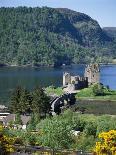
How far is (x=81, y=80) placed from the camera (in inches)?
3733

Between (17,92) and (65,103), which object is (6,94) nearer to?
(65,103)

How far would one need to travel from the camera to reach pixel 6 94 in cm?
9325

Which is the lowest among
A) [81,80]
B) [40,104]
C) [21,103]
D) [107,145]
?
[81,80]

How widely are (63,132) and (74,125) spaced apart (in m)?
9.66

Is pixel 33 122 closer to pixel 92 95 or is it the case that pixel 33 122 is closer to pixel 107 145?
pixel 107 145

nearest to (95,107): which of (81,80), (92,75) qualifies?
(81,80)

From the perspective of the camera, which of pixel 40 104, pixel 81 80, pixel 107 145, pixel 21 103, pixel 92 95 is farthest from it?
pixel 81 80

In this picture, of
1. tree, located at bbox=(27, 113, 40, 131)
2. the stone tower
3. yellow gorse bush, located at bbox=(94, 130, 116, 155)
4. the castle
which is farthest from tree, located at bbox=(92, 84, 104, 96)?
yellow gorse bush, located at bbox=(94, 130, 116, 155)

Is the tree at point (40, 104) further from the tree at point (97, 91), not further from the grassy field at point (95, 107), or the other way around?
the tree at point (97, 91)

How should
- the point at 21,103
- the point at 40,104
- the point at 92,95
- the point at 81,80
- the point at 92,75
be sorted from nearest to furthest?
the point at 21,103
the point at 40,104
the point at 92,95
the point at 81,80
the point at 92,75

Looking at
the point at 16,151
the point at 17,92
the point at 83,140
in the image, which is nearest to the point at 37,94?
the point at 17,92

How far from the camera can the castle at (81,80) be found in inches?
3656

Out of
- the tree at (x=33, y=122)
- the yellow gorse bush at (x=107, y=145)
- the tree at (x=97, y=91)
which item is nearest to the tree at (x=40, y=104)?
the tree at (x=33, y=122)

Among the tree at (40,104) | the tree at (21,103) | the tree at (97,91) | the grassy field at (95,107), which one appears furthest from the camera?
the tree at (97,91)
